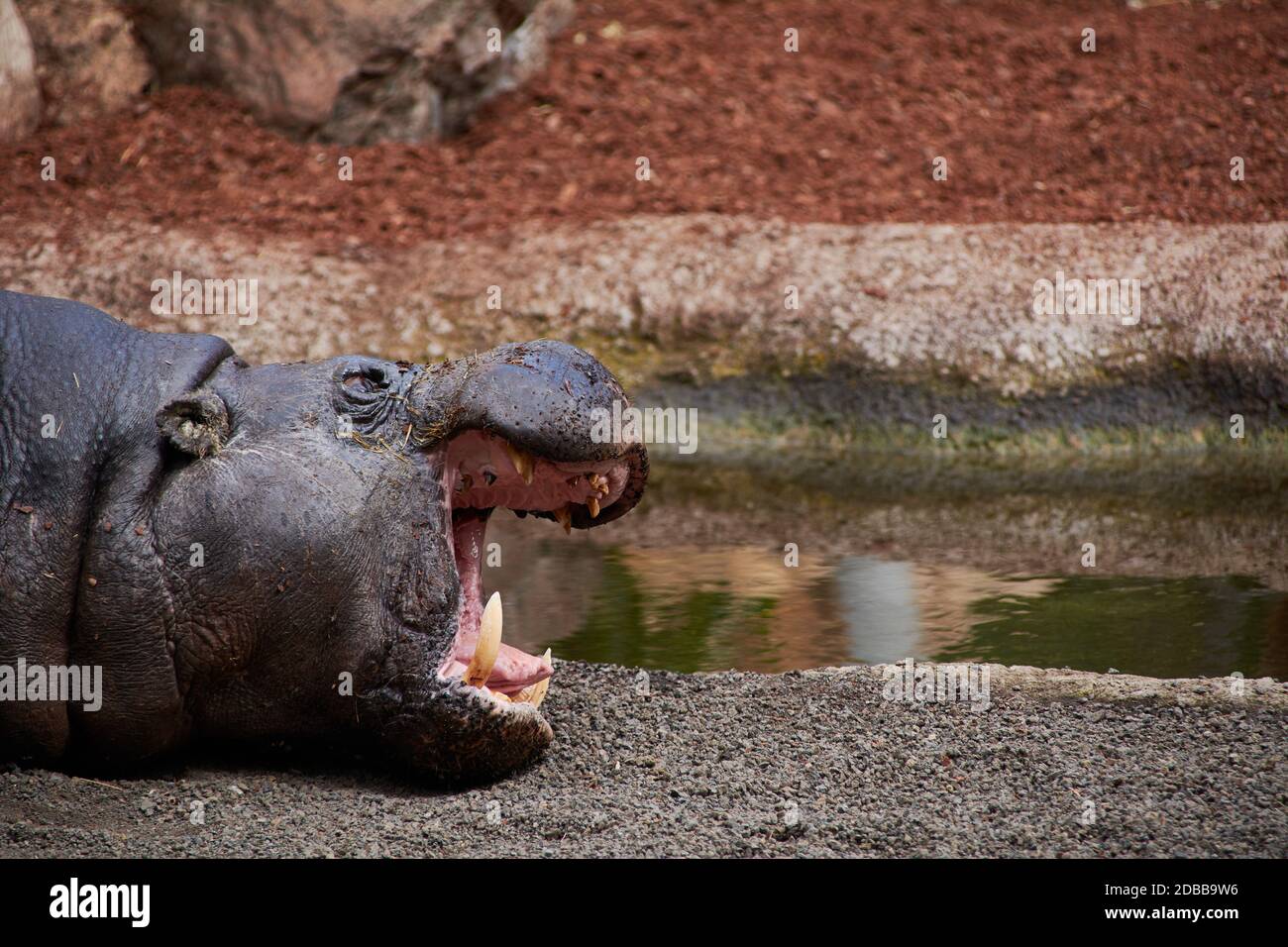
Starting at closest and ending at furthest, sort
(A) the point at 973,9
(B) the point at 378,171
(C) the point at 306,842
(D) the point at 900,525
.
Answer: (C) the point at 306,842 < (D) the point at 900,525 < (B) the point at 378,171 < (A) the point at 973,9

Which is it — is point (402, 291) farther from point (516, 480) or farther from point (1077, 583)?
point (516, 480)

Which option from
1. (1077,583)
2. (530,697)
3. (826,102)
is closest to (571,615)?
(530,697)

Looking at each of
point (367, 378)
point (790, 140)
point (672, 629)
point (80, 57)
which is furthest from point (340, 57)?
point (367, 378)

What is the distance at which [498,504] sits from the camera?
12.8 ft

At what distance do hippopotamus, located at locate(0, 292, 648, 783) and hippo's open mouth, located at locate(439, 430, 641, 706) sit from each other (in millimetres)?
11

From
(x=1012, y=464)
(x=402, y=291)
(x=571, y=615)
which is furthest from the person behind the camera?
(x=402, y=291)

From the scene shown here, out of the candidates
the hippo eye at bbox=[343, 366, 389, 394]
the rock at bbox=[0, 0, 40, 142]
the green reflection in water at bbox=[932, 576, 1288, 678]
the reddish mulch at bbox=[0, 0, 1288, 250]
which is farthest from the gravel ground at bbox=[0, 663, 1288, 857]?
the rock at bbox=[0, 0, 40, 142]

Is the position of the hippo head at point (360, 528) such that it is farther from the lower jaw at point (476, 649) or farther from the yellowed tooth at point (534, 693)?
the yellowed tooth at point (534, 693)

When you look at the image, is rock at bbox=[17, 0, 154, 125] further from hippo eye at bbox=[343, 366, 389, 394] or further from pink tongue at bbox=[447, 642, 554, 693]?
pink tongue at bbox=[447, 642, 554, 693]

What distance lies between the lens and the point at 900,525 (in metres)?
6.80

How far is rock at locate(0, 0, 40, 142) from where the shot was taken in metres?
10.2

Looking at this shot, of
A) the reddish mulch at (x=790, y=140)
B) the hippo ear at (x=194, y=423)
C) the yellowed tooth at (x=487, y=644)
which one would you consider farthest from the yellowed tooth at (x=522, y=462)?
the reddish mulch at (x=790, y=140)

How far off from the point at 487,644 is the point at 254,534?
62 centimetres

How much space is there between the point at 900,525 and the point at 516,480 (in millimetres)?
3433
